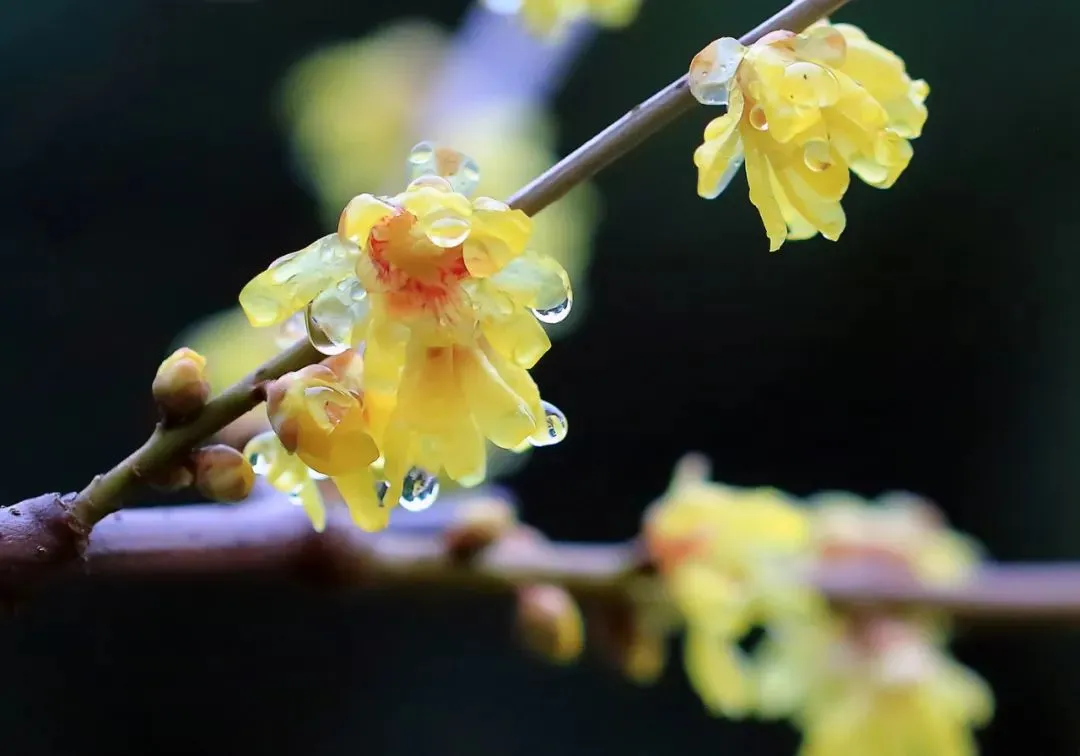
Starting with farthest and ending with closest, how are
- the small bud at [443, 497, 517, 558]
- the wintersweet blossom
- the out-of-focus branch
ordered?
the wintersweet blossom < the small bud at [443, 497, 517, 558] < the out-of-focus branch

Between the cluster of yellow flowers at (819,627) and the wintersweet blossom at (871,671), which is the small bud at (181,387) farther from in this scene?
the wintersweet blossom at (871,671)

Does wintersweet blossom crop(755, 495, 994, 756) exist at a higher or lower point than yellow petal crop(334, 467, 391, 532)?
higher

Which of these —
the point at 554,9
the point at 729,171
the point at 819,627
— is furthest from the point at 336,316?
the point at 819,627

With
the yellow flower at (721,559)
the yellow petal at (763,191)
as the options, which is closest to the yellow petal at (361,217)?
the yellow petal at (763,191)

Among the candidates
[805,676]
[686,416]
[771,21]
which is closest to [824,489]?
[686,416]

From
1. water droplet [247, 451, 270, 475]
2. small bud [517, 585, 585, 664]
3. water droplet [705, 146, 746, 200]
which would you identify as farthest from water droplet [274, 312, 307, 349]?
small bud [517, 585, 585, 664]

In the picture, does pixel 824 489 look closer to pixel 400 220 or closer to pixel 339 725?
pixel 339 725

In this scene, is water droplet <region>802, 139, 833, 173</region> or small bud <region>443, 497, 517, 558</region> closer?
water droplet <region>802, 139, 833, 173</region>

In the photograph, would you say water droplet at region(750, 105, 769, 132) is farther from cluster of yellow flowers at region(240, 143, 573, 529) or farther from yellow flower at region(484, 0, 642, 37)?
yellow flower at region(484, 0, 642, 37)
